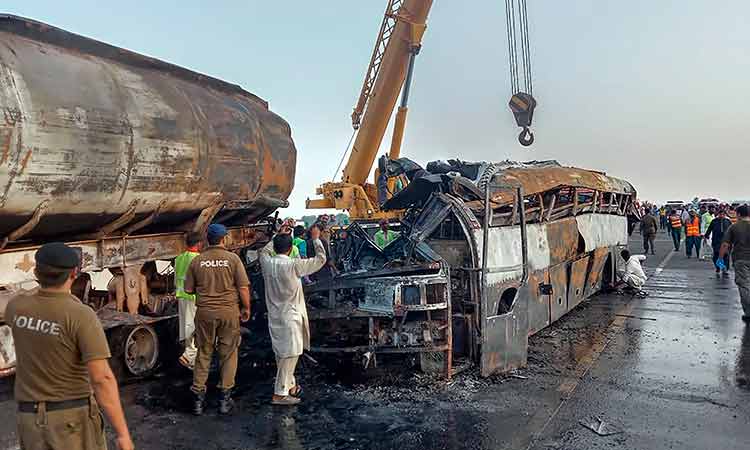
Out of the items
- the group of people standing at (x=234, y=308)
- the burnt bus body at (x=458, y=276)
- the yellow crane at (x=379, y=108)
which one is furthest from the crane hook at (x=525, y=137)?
the group of people standing at (x=234, y=308)

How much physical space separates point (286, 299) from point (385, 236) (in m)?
2.59

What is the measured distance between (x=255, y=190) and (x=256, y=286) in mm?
1364

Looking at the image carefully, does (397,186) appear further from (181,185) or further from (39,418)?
(39,418)

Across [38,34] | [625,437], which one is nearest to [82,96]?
[38,34]

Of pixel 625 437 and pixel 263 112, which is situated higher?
pixel 263 112

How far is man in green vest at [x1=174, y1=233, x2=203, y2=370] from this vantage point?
5.78 m

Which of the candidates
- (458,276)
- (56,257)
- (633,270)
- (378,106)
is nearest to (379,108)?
(378,106)

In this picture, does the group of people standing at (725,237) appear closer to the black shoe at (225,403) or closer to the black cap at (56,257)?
the black shoe at (225,403)

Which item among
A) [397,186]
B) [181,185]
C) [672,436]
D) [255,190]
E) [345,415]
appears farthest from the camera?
[397,186]

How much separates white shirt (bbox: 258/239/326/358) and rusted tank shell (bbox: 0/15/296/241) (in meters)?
1.80

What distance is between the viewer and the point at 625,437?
13.7 ft

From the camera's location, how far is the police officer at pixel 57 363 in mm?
2473

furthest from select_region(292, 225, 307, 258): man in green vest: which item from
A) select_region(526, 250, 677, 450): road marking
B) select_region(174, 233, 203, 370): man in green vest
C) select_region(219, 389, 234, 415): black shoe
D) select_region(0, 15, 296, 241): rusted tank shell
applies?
select_region(526, 250, 677, 450): road marking

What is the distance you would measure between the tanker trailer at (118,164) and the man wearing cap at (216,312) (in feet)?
4.20
